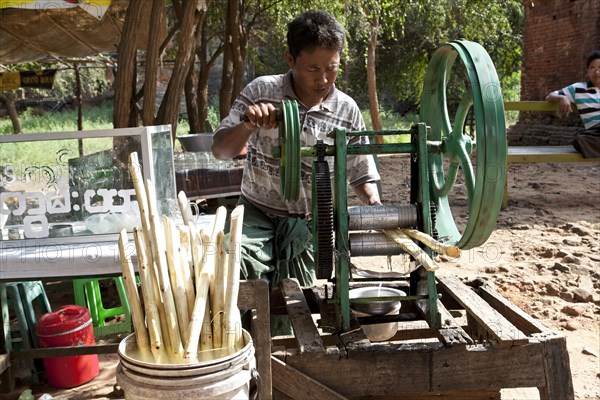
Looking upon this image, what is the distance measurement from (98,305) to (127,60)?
1970mm

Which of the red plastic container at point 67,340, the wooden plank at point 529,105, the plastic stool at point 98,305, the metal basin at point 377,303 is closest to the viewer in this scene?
the metal basin at point 377,303

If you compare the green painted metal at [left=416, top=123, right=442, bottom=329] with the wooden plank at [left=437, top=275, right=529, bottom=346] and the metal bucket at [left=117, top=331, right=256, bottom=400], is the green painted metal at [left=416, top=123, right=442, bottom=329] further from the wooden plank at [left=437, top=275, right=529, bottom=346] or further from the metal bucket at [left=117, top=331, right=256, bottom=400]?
the metal bucket at [left=117, top=331, right=256, bottom=400]

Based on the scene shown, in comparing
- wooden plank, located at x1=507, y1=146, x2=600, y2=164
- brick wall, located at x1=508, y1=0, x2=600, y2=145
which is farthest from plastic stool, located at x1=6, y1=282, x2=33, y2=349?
brick wall, located at x1=508, y1=0, x2=600, y2=145

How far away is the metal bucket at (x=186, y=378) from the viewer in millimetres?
1485

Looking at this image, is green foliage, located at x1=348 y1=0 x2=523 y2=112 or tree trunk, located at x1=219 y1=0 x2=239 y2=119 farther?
green foliage, located at x1=348 y1=0 x2=523 y2=112

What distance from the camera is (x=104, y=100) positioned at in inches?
1255

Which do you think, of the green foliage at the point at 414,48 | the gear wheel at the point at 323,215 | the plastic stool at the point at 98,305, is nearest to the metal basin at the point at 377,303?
the gear wheel at the point at 323,215

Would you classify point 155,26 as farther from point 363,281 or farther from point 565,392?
point 565,392

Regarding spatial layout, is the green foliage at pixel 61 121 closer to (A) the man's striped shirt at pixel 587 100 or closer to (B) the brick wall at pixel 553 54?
(B) the brick wall at pixel 553 54

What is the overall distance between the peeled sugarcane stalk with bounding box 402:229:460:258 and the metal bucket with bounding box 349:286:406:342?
0.31 m

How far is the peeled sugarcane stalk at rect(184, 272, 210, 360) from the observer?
61.2 inches

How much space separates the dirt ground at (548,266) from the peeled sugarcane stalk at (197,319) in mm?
1902

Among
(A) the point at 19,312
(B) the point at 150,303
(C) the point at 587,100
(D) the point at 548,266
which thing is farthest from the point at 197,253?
(C) the point at 587,100

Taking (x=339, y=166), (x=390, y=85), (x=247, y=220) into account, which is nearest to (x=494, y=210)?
(x=339, y=166)
